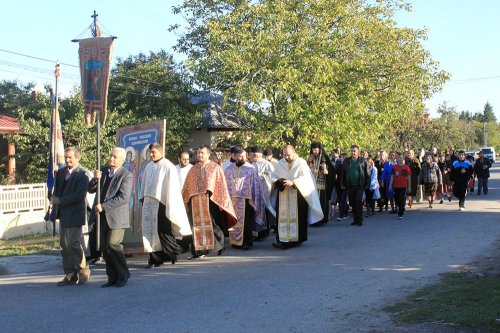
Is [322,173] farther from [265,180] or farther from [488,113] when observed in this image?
[488,113]

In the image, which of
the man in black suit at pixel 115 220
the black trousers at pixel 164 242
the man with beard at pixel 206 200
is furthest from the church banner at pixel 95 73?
the man with beard at pixel 206 200

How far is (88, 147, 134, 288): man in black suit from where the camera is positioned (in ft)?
27.5

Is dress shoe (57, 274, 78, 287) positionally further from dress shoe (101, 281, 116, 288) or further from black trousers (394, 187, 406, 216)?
black trousers (394, 187, 406, 216)

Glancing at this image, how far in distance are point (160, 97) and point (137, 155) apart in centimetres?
1586

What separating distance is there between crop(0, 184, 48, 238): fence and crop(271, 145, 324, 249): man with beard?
6864 millimetres

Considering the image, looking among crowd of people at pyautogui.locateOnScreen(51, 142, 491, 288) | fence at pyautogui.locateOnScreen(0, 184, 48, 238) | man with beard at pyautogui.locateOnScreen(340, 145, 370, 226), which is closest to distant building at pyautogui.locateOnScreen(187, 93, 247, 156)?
man with beard at pyautogui.locateOnScreen(340, 145, 370, 226)

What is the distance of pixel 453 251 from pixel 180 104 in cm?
1888

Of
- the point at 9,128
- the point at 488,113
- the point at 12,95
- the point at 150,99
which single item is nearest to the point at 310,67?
the point at 150,99

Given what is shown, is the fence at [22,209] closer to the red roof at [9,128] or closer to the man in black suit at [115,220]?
the red roof at [9,128]

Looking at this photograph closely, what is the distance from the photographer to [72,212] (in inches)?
334

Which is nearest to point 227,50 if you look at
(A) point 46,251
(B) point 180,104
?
(B) point 180,104

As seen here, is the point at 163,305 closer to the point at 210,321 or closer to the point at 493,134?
the point at 210,321

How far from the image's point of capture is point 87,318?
662cm

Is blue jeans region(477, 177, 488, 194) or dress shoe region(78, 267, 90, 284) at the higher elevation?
blue jeans region(477, 177, 488, 194)
